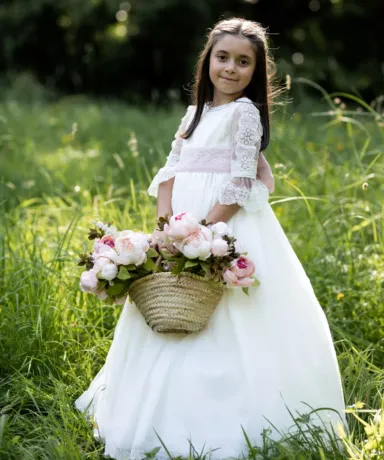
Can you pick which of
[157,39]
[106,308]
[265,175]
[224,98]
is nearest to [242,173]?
[265,175]

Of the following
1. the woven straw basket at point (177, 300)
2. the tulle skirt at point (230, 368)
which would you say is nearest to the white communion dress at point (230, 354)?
the tulle skirt at point (230, 368)

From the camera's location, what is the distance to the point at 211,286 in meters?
2.63

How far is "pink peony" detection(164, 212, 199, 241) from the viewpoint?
8.24 ft

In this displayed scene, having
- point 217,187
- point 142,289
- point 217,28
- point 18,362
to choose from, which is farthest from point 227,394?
point 217,28

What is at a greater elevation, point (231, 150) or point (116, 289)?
point (231, 150)

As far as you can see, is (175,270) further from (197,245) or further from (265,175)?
(265,175)

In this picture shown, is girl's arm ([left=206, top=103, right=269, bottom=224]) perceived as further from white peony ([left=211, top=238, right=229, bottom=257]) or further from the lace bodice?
white peony ([left=211, top=238, right=229, bottom=257])

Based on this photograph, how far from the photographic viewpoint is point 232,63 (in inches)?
112

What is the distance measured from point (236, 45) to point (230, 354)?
45.7 inches

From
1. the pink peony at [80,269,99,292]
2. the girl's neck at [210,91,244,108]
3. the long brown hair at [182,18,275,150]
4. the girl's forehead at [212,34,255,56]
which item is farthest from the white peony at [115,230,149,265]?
the girl's forehead at [212,34,255,56]

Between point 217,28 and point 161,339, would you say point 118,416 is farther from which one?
point 217,28

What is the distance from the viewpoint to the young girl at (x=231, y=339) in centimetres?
267

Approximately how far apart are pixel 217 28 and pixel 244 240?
848 mm

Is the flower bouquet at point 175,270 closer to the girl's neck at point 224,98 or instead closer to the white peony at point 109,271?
the white peony at point 109,271
